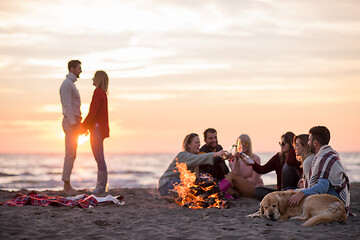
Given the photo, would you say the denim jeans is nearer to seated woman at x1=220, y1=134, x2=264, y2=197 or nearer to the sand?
the sand

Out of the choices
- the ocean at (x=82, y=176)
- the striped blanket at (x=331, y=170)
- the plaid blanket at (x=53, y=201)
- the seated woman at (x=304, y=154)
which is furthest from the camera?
the ocean at (x=82, y=176)

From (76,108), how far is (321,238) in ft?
20.5

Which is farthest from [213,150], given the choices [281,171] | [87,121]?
A: [87,121]

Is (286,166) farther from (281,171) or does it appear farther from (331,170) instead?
(331,170)

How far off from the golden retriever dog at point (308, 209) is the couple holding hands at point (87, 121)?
4.43 meters

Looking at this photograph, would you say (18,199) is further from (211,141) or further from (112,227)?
(211,141)

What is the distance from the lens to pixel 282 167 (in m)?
8.14

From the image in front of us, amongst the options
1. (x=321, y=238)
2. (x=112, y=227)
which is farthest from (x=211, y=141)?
(x=321, y=238)

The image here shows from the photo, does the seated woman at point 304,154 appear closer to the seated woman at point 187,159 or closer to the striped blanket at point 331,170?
the striped blanket at point 331,170

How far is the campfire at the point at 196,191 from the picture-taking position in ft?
23.7

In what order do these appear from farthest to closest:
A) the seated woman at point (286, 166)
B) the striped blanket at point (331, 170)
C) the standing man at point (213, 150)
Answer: the standing man at point (213, 150) < the seated woman at point (286, 166) < the striped blanket at point (331, 170)

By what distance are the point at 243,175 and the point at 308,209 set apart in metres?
3.29

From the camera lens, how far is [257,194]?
26.6 feet

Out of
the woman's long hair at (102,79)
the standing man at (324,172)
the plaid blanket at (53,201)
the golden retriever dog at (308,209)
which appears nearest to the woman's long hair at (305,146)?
the standing man at (324,172)
